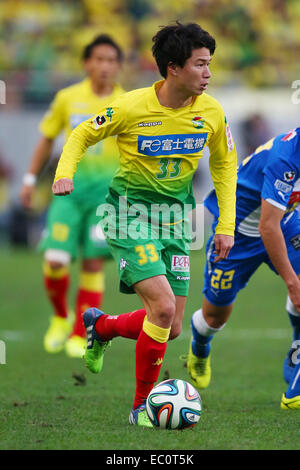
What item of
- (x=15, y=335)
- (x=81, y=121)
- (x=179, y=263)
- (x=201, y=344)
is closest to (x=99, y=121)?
(x=179, y=263)

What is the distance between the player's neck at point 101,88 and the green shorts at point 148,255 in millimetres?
2885

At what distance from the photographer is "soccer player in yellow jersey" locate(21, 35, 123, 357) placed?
24.5 feet

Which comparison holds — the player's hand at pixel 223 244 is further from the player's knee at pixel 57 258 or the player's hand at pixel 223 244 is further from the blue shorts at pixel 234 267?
the player's knee at pixel 57 258

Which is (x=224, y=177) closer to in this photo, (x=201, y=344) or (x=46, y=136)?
(x=201, y=344)

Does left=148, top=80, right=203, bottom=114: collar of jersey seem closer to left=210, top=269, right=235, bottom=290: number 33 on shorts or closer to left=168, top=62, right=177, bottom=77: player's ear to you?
left=168, top=62, right=177, bottom=77: player's ear

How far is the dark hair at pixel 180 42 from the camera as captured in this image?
459 cm

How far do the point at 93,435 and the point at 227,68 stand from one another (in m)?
15.2

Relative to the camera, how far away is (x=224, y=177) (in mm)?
4957

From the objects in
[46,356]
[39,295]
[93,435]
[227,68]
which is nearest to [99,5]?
[227,68]

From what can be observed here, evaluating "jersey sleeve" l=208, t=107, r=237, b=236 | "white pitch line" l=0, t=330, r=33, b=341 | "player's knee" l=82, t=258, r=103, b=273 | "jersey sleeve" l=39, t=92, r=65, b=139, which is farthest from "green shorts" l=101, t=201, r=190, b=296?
"white pitch line" l=0, t=330, r=33, b=341

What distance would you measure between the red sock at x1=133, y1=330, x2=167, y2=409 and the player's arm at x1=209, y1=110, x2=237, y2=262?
0.70 metres

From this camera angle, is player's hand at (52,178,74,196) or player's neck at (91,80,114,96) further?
player's neck at (91,80,114,96)

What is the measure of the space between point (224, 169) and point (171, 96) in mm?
563

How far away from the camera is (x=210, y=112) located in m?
4.86
